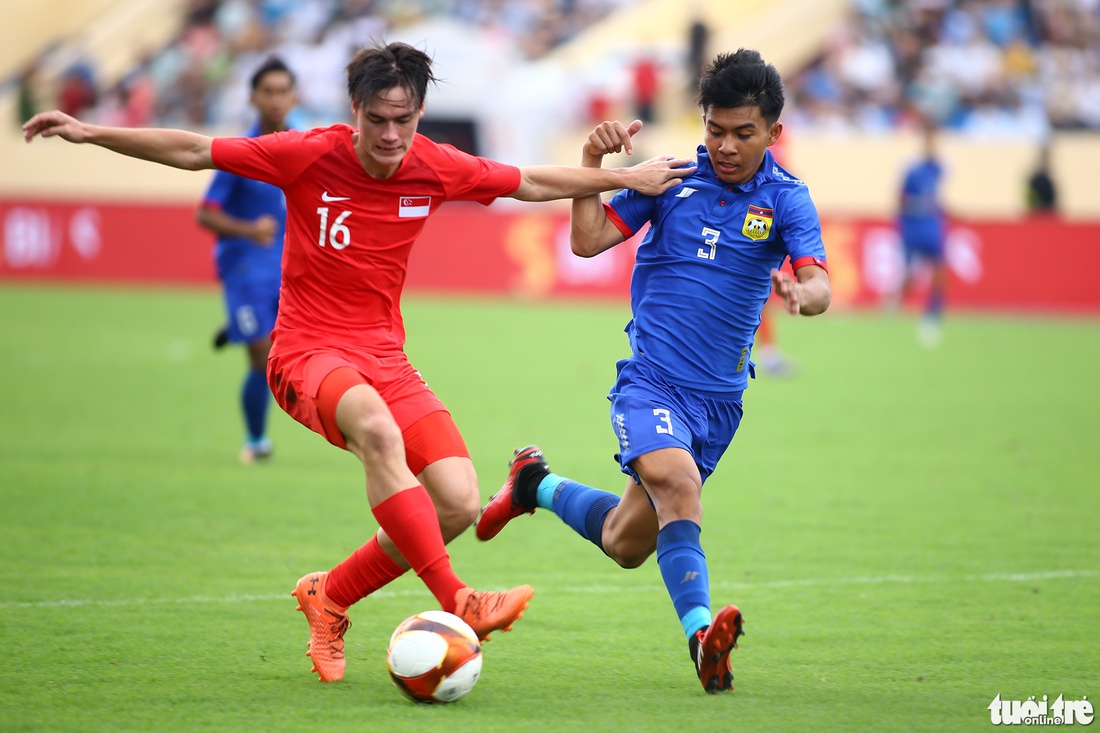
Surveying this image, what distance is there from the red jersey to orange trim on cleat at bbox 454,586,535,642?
1.00 m

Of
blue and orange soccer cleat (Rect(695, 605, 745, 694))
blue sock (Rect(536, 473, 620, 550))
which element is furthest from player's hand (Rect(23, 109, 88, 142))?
blue and orange soccer cleat (Rect(695, 605, 745, 694))

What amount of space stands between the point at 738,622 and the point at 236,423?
23.7 ft

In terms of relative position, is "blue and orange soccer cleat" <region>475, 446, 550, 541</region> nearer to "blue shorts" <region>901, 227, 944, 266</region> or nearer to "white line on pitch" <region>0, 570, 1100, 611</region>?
"white line on pitch" <region>0, 570, 1100, 611</region>

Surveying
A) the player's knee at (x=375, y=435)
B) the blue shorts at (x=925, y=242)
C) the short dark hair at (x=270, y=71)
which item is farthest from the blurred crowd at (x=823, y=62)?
the player's knee at (x=375, y=435)

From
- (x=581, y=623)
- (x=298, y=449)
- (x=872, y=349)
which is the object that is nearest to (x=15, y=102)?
(x=872, y=349)

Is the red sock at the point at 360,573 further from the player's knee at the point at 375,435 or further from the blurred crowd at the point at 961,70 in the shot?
the blurred crowd at the point at 961,70

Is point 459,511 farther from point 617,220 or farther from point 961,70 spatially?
point 961,70

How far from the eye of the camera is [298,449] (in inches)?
387

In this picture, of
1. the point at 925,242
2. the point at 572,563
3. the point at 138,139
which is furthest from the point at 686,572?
the point at 925,242

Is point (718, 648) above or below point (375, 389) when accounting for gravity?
below

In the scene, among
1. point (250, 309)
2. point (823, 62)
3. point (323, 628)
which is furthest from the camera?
point (823, 62)

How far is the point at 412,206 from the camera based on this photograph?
4906 mm

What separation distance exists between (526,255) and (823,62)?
8.31 meters

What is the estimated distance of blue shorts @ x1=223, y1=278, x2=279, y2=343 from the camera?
875 cm
